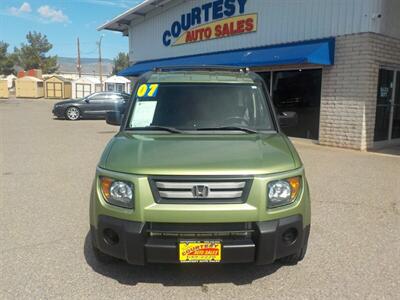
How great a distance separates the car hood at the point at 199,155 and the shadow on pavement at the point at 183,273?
39.4 inches

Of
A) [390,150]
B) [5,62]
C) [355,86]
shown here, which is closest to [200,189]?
[355,86]

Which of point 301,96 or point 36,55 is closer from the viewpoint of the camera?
point 301,96

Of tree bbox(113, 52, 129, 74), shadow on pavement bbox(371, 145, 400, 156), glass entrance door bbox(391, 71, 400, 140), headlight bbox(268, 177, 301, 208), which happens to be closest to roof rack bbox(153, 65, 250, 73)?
headlight bbox(268, 177, 301, 208)

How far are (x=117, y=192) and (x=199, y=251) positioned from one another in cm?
79

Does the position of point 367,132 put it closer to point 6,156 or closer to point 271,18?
point 271,18

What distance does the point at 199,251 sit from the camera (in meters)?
3.09

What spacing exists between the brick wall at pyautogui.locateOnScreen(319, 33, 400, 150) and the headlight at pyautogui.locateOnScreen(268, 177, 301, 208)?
8.30 m

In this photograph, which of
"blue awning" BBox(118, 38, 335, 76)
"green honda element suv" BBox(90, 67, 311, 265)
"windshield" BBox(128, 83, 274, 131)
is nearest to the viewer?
"green honda element suv" BBox(90, 67, 311, 265)

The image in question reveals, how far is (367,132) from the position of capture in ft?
35.8

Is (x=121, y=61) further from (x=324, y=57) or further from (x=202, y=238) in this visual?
(x=202, y=238)

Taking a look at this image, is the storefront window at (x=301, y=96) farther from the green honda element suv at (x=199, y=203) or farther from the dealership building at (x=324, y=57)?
the green honda element suv at (x=199, y=203)

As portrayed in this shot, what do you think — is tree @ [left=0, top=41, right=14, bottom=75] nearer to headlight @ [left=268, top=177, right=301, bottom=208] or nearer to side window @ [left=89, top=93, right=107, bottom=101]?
side window @ [left=89, top=93, right=107, bottom=101]

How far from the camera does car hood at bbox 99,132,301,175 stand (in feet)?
10.2

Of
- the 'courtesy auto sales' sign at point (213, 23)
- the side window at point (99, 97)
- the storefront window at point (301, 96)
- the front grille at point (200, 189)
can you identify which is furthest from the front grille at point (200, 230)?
the side window at point (99, 97)
